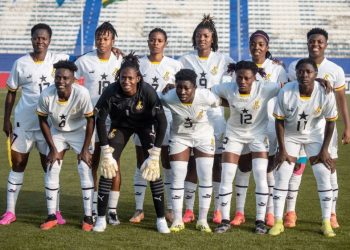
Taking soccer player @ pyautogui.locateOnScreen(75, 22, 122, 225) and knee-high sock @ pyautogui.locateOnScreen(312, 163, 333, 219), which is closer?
knee-high sock @ pyautogui.locateOnScreen(312, 163, 333, 219)

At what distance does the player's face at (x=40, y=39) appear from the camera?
8305 millimetres

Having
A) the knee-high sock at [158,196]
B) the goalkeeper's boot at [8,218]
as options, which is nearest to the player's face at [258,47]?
the knee-high sock at [158,196]

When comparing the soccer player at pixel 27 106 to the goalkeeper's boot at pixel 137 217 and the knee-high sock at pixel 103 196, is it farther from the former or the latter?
the goalkeeper's boot at pixel 137 217

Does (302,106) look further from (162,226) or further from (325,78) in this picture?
(162,226)

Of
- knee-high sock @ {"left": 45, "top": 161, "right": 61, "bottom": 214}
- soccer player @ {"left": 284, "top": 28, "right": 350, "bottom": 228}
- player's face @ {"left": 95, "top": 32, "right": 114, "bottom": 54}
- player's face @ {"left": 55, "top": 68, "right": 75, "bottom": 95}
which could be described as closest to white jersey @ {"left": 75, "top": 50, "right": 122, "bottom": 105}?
player's face @ {"left": 95, "top": 32, "right": 114, "bottom": 54}

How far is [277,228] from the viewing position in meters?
7.89

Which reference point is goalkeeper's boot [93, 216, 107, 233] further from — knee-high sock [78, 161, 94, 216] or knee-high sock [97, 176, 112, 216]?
knee-high sock [78, 161, 94, 216]

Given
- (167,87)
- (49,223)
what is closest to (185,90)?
(167,87)

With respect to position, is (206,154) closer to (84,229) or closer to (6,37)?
(84,229)

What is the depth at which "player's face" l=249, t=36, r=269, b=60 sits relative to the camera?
8.38 m

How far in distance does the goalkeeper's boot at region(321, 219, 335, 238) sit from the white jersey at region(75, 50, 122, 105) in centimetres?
291

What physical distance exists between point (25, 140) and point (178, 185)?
5.98ft

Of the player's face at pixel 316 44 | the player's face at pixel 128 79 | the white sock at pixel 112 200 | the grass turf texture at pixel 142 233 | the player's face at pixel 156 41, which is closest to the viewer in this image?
the grass turf texture at pixel 142 233

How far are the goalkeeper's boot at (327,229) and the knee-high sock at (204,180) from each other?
1.26 m
